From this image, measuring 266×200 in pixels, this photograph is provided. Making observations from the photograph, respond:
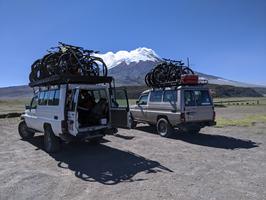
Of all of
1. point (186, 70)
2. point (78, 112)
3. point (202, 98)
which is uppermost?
point (186, 70)

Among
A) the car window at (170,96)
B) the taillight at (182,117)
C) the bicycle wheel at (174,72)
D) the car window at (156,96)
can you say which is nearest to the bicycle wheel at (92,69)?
the car window at (170,96)

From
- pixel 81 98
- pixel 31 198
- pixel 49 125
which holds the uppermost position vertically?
pixel 81 98

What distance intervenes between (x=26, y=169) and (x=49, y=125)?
2.16 metres

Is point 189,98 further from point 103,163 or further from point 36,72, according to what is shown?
point 36,72

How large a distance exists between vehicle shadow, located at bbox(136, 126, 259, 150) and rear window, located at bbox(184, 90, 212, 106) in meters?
1.45

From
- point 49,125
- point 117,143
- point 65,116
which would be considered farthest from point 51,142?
point 117,143

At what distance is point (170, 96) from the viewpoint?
38.8 feet

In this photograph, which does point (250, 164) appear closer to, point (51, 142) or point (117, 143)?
point (117, 143)

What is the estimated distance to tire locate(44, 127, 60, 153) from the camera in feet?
30.1

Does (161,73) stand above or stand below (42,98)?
above

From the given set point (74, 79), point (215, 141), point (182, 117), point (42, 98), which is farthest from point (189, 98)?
point (42, 98)

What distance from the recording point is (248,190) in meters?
5.43

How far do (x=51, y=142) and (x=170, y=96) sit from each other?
519cm

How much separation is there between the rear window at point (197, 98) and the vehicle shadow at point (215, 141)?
145cm
